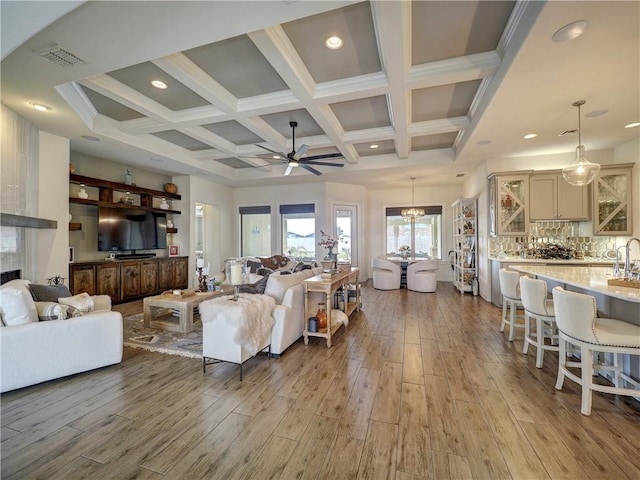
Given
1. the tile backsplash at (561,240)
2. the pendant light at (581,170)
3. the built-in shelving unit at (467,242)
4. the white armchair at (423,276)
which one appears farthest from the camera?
the white armchair at (423,276)

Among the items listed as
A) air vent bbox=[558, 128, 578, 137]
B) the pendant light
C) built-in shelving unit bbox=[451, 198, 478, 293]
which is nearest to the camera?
the pendant light

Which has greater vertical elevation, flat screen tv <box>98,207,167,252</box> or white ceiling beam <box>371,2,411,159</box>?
white ceiling beam <box>371,2,411,159</box>

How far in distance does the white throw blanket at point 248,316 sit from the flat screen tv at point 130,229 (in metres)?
4.47

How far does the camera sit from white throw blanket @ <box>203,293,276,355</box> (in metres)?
2.58

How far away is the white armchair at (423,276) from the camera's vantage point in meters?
6.76

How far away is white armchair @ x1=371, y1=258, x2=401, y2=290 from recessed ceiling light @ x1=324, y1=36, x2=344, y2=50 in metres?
5.22

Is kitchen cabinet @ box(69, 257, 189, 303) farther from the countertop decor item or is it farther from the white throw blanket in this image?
the white throw blanket

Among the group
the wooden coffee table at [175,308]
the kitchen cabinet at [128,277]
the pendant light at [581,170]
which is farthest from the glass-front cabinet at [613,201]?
the kitchen cabinet at [128,277]

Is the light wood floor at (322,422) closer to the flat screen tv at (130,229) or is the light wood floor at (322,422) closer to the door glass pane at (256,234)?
the flat screen tv at (130,229)

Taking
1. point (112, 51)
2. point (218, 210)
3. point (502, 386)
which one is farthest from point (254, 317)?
point (218, 210)

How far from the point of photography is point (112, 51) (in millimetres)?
2473

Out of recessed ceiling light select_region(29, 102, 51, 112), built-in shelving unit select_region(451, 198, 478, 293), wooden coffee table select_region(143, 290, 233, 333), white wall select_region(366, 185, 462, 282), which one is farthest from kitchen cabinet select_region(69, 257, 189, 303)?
built-in shelving unit select_region(451, 198, 478, 293)

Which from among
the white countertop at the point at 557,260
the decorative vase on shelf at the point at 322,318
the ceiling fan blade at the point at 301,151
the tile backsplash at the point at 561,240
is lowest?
the decorative vase on shelf at the point at 322,318

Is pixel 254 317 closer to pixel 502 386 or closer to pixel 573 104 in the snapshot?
pixel 502 386
